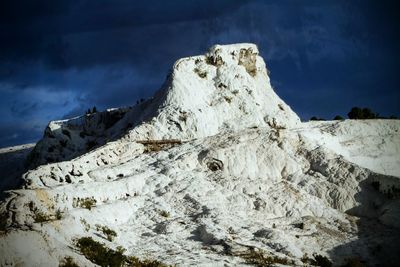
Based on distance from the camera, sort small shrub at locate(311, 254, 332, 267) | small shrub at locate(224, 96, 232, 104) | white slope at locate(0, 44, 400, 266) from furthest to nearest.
A: small shrub at locate(224, 96, 232, 104)
small shrub at locate(311, 254, 332, 267)
white slope at locate(0, 44, 400, 266)

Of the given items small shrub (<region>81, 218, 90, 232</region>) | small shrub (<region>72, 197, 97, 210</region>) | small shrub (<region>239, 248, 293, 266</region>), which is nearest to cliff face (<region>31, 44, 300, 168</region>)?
small shrub (<region>72, 197, 97, 210</region>)

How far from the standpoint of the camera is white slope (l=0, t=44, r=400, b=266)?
2497 centimetres

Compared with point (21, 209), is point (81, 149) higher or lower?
higher

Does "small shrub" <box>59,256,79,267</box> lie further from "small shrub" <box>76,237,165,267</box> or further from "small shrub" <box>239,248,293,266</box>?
"small shrub" <box>239,248,293,266</box>

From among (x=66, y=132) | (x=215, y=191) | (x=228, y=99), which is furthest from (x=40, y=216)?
(x=66, y=132)

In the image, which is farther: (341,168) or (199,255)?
(341,168)


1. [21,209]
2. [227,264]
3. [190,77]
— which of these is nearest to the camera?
[227,264]

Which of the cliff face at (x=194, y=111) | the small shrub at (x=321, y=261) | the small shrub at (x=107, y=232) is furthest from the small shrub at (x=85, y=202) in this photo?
the cliff face at (x=194, y=111)

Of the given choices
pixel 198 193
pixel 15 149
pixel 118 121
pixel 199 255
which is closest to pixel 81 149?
pixel 118 121

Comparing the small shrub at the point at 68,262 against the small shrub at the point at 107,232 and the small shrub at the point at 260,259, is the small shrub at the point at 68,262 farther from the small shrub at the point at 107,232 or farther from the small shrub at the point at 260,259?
the small shrub at the point at 260,259

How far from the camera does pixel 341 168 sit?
3512 centimetres

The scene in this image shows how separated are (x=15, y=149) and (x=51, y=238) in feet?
154

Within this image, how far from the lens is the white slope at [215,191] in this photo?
2497cm

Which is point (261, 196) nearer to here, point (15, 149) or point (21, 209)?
point (21, 209)
